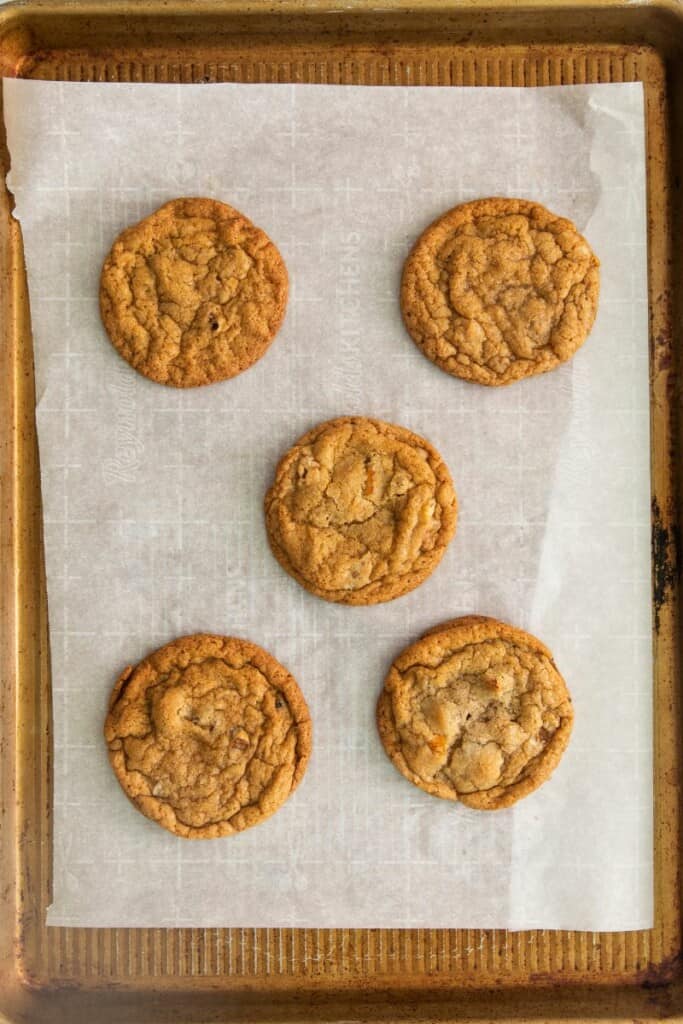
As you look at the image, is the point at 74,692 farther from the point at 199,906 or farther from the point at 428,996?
the point at 428,996

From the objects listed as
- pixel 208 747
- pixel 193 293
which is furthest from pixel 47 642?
pixel 193 293

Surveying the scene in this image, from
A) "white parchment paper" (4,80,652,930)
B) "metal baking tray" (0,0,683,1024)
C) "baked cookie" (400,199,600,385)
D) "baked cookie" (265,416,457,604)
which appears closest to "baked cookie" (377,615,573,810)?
"white parchment paper" (4,80,652,930)

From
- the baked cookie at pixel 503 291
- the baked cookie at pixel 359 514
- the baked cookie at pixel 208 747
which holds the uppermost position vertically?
the baked cookie at pixel 503 291

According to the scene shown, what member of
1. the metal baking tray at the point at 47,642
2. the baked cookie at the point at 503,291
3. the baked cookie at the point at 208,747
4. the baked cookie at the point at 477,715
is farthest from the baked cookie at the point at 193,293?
the baked cookie at the point at 477,715

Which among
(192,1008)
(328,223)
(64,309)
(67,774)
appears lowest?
(192,1008)

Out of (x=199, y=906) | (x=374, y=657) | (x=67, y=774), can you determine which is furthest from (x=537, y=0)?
(x=199, y=906)

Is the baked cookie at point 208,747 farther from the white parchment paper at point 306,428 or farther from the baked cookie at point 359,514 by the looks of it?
the baked cookie at point 359,514

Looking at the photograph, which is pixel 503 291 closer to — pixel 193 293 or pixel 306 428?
pixel 306 428
